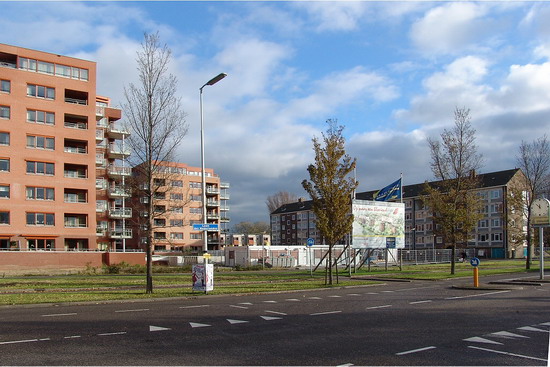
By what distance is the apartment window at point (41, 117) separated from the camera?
5441cm

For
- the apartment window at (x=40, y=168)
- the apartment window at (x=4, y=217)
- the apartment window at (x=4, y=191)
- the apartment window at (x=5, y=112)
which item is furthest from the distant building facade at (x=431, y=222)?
the apartment window at (x=5, y=112)

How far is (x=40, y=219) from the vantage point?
54.8 m

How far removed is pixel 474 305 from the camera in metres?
16.2

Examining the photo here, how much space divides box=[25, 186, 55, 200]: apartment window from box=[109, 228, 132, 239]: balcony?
1437cm

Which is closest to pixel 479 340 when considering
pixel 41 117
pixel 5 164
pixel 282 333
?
pixel 282 333

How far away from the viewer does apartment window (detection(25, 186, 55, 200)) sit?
54.2 m

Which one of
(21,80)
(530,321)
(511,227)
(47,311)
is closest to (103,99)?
(21,80)

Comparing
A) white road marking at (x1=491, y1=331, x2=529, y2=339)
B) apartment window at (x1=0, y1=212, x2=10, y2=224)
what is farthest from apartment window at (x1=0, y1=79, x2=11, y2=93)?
white road marking at (x1=491, y1=331, x2=529, y2=339)

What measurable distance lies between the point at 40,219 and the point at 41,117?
35.9 ft

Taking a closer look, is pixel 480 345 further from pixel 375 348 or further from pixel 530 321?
pixel 530 321

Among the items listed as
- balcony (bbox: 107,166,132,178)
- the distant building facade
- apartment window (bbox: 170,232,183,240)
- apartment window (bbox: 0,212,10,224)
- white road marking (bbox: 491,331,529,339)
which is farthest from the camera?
the distant building facade

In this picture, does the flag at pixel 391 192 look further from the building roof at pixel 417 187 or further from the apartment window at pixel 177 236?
the apartment window at pixel 177 236

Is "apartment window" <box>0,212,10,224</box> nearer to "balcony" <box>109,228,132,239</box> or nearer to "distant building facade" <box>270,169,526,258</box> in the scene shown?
"balcony" <box>109,228,132,239</box>

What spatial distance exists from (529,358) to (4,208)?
54309 millimetres
